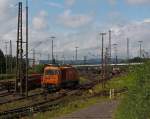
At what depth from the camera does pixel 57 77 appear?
52.5 metres

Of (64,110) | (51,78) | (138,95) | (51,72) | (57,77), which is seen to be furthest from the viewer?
(51,72)

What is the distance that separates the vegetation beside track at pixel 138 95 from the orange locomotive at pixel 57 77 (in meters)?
42.0

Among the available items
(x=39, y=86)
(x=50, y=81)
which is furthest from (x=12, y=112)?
(x=39, y=86)

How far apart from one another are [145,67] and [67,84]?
4616 centimetres

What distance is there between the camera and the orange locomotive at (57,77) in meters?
52.6

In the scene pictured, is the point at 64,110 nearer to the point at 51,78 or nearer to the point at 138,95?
the point at 138,95

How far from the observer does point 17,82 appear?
4694 cm

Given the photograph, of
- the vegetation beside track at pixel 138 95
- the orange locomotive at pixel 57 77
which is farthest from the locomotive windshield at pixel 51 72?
the vegetation beside track at pixel 138 95

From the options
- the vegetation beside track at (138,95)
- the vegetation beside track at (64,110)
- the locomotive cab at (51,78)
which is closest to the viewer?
the vegetation beside track at (138,95)

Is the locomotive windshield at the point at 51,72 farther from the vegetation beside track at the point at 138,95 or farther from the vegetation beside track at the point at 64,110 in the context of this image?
the vegetation beside track at the point at 138,95

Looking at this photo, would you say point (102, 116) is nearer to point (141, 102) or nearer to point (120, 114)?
point (120, 114)

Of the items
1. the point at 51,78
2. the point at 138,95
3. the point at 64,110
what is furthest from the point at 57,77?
the point at 138,95

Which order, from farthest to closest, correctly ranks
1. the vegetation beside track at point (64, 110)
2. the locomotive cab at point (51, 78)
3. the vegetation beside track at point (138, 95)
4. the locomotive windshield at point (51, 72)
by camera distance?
the locomotive windshield at point (51, 72) < the locomotive cab at point (51, 78) < the vegetation beside track at point (64, 110) < the vegetation beside track at point (138, 95)

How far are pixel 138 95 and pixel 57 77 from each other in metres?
43.1
